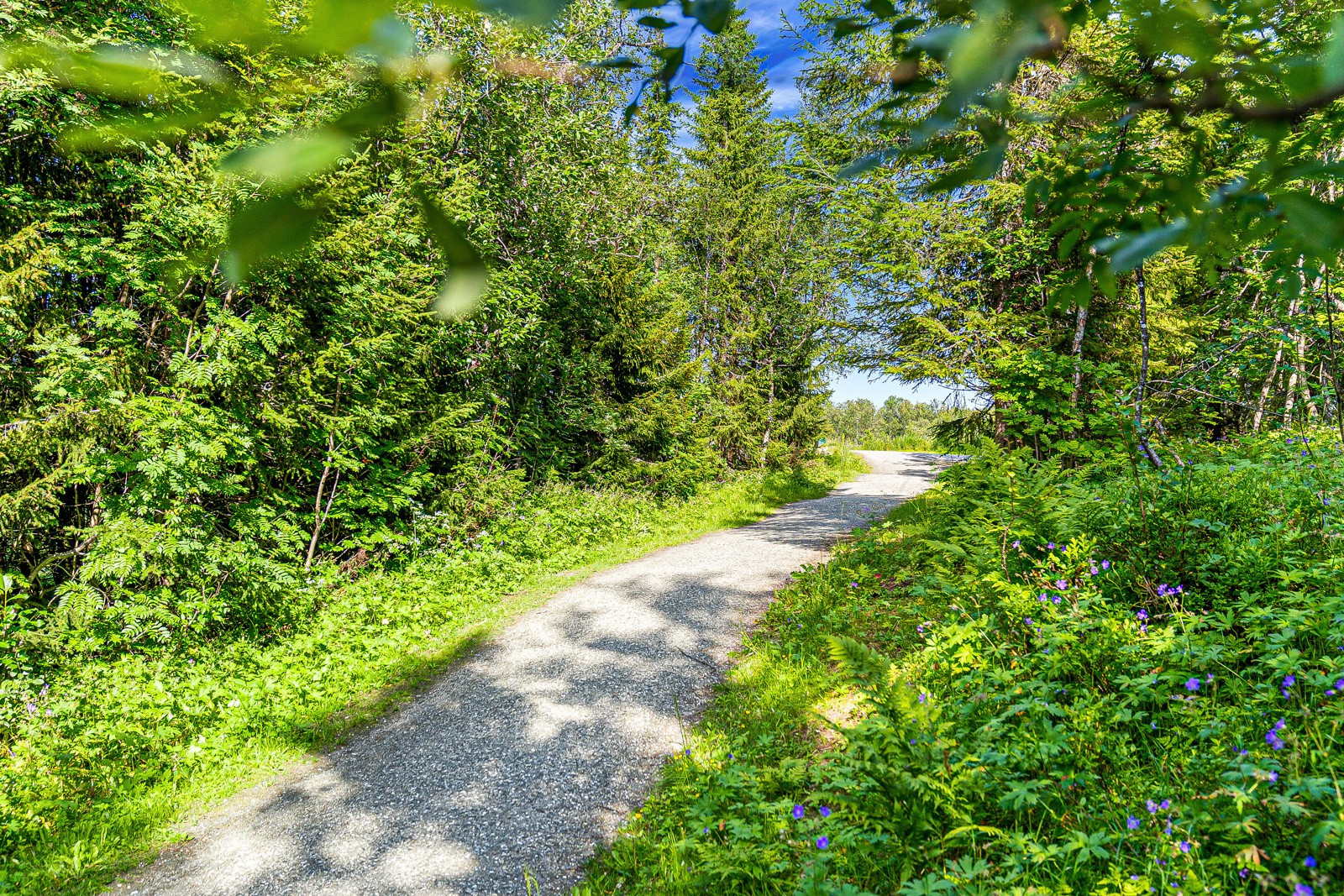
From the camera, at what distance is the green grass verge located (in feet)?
8.59

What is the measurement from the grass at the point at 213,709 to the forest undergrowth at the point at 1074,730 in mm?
2626

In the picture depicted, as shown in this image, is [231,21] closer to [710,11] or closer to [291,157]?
[291,157]

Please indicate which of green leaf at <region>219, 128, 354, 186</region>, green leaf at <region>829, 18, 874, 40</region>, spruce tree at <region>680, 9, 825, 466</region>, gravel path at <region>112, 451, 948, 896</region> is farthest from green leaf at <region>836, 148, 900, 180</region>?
spruce tree at <region>680, 9, 825, 466</region>

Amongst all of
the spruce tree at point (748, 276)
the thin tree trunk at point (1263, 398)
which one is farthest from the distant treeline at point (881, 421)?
the thin tree trunk at point (1263, 398)

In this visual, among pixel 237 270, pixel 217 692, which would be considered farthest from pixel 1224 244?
pixel 217 692

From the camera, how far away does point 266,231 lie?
25.7 inches

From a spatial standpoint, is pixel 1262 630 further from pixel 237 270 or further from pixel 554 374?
pixel 554 374

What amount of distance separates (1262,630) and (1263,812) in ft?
3.79

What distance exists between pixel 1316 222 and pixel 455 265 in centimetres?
112

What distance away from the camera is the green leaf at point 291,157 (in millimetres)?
574

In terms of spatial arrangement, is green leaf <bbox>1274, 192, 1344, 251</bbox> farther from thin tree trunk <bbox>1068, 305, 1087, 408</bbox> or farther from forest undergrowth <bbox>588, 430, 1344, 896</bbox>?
thin tree trunk <bbox>1068, 305, 1087, 408</bbox>

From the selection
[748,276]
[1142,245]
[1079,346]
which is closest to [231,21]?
[1142,245]

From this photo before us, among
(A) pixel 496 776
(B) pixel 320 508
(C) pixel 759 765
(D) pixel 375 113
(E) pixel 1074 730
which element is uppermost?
(D) pixel 375 113

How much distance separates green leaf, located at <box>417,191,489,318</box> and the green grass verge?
2341 millimetres
